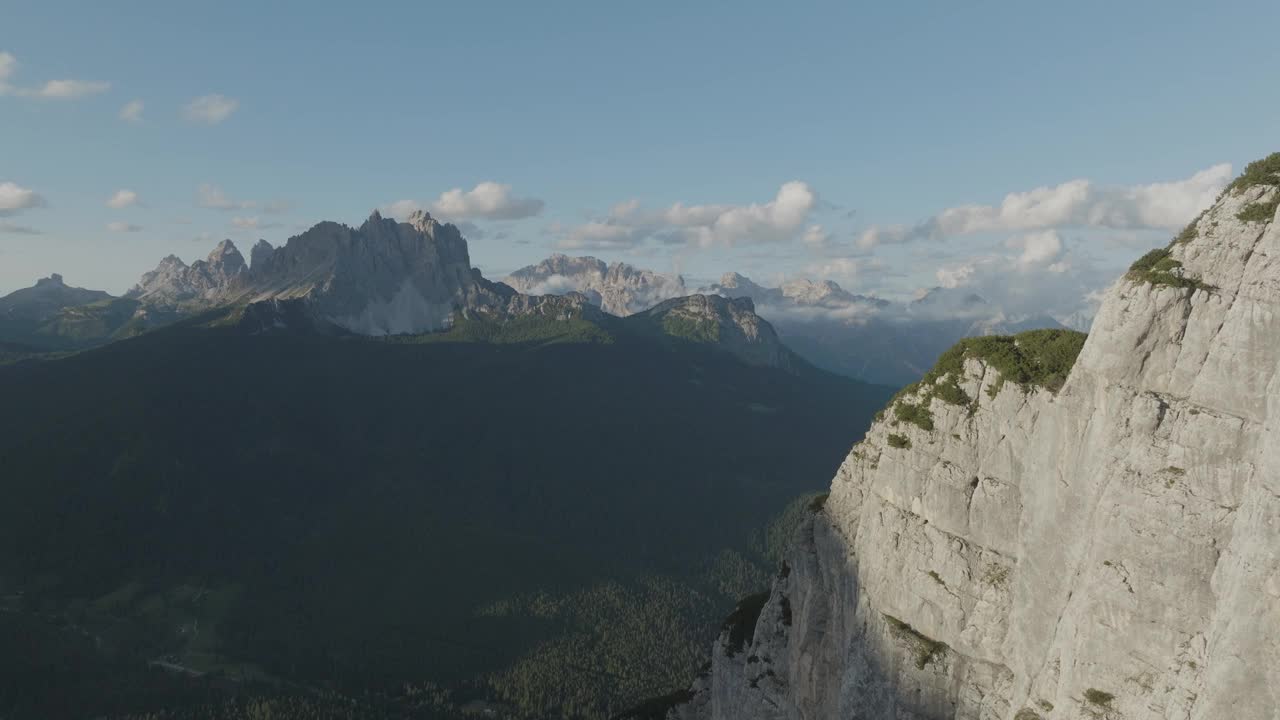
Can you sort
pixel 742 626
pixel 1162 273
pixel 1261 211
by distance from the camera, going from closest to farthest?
1. pixel 1261 211
2. pixel 1162 273
3. pixel 742 626

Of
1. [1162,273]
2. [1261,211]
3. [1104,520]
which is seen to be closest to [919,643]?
[1104,520]

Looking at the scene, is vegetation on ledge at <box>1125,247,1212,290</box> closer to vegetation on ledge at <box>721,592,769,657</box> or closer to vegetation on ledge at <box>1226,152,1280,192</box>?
vegetation on ledge at <box>1226,152,1280,192</box>

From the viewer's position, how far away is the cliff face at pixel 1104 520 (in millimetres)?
36000

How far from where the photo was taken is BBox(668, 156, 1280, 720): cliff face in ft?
118

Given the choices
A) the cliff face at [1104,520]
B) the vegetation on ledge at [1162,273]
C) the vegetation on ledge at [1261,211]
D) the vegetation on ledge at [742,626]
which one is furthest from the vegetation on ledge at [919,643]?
the vegetation on ledge at [742,626]

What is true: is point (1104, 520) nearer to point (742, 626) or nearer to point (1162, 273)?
point (1162, 273)

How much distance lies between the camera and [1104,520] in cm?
4128

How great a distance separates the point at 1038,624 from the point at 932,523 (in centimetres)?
1032

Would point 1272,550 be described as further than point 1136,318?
No

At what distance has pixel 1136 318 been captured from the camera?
40938 millimetres

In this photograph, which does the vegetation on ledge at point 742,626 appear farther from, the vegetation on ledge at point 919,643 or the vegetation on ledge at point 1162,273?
the vegetation on ledge at point 1162,273

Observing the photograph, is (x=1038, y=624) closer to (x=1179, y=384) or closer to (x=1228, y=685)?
(x=1228, y=685)

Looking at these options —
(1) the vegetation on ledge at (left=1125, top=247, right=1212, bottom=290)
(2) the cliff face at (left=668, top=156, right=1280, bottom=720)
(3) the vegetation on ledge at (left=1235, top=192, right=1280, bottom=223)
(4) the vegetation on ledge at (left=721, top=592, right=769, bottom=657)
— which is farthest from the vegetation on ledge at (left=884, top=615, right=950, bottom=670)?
(4) the vegetation on ledge at (left=721, top=592, right=769, bottom=657)

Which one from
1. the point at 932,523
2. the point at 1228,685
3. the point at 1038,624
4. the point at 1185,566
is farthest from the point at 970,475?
the point at 1228,685
